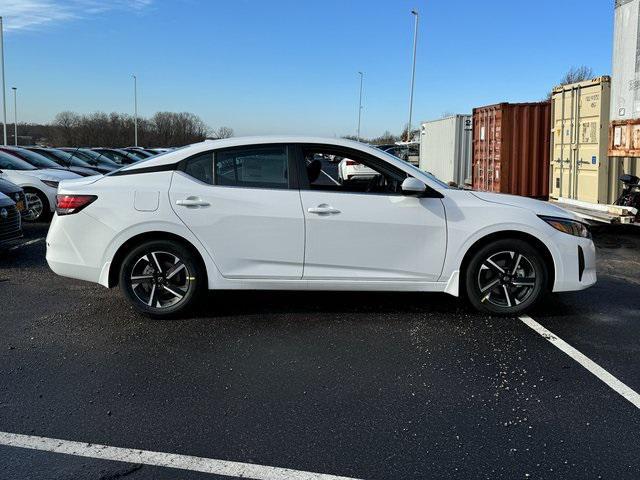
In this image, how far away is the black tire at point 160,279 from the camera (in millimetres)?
5520

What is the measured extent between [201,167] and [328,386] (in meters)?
2.41

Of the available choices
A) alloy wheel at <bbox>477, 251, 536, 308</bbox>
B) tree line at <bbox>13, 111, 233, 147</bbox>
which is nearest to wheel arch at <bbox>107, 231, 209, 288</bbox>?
alloy wheel at <bbox>477, 251, 536, 308</bbox>

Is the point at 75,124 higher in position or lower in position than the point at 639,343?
higher

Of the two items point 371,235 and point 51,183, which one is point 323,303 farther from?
point 51,183

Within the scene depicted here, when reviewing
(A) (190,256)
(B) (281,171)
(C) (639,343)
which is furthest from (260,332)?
(C) (639,343)

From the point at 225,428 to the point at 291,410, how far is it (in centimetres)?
43

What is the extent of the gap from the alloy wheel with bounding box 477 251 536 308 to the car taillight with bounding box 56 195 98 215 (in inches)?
135

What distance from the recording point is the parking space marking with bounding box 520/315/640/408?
4.04 meters

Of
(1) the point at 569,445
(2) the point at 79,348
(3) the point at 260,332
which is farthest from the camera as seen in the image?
(3) the point at 260,332

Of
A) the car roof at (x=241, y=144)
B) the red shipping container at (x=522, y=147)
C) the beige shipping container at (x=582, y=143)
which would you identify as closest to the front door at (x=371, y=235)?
the car roof at (x=241, y=144)

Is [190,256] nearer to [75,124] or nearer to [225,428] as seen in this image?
[225,428]

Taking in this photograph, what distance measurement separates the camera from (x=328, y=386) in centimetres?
418

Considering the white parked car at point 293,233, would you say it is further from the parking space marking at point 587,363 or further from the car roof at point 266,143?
the parking space marking at point 587,363

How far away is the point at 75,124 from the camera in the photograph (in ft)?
279
